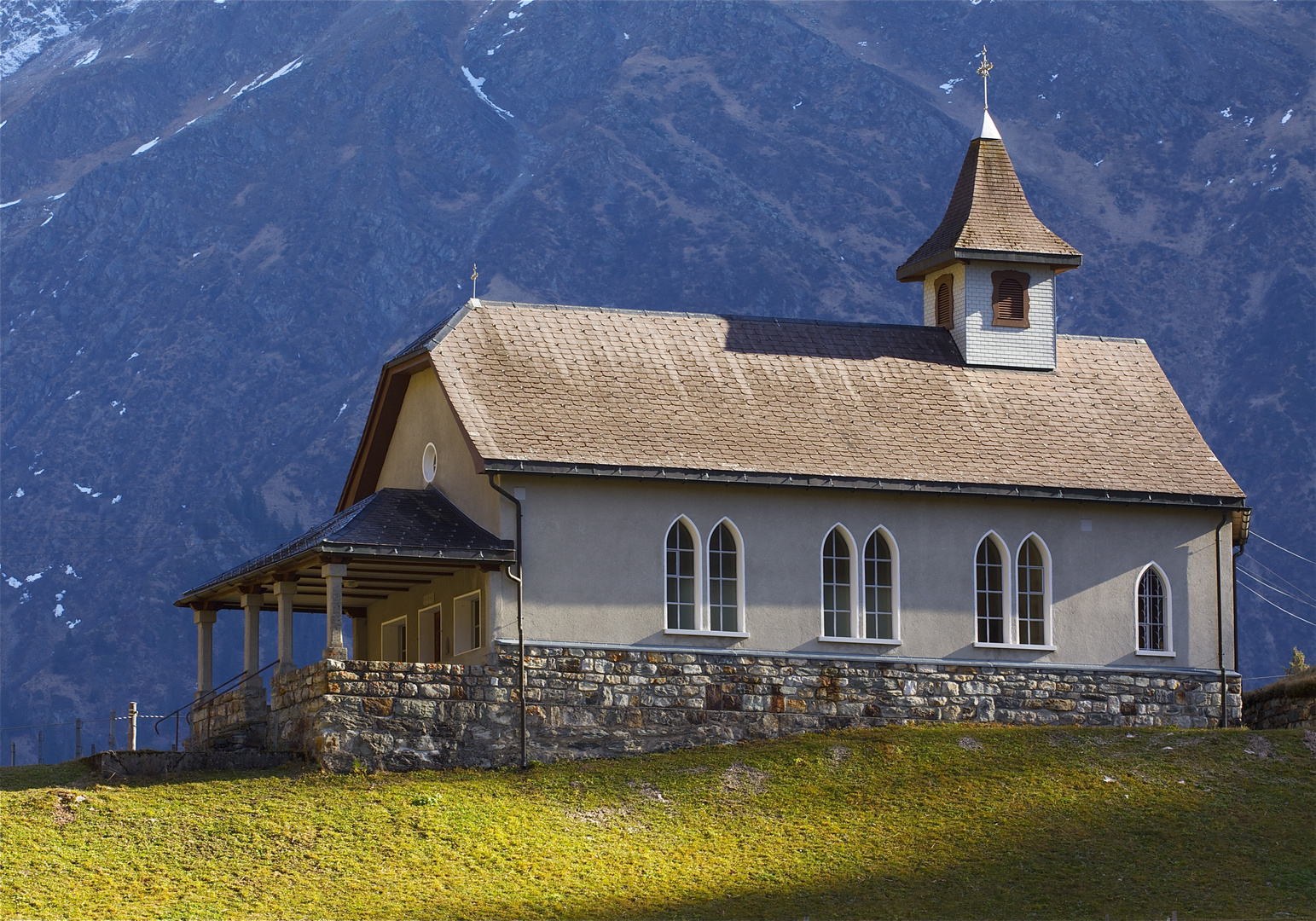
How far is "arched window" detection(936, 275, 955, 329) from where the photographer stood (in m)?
37.8

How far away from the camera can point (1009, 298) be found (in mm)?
37594

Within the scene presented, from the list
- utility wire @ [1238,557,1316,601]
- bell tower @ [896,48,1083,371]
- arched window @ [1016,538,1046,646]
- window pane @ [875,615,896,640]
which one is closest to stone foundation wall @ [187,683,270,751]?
window pane @ [875,615,896,640]

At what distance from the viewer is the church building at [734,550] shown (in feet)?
100

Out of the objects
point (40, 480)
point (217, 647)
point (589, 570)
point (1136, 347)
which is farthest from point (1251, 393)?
point (589, 570)

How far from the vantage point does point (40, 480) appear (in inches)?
7136

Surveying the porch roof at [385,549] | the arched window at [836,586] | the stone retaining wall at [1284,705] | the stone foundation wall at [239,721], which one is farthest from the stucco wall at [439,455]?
the stone retaining wall at [1284,705]

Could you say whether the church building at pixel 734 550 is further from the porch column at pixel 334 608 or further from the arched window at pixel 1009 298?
the arched window at pixel 1009 298

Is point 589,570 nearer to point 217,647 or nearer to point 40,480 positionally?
point 217,647

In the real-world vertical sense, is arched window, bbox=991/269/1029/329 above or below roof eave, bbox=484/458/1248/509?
above

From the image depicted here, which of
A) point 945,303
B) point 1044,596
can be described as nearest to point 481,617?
point 1044,596

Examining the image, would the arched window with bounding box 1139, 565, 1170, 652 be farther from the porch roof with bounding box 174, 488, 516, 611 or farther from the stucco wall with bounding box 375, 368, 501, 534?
the stucco wall with bounding box 375, 368, 501, 534

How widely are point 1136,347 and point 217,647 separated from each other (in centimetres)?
12670

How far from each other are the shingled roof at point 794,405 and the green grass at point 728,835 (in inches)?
198

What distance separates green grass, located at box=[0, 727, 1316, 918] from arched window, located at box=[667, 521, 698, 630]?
7.99 feet
